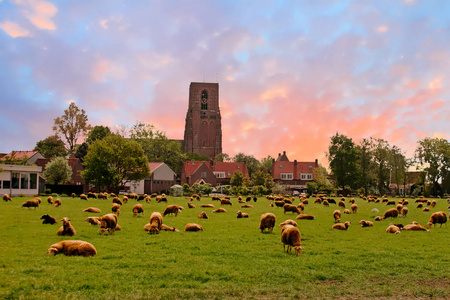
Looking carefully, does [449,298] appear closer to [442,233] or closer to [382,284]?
[382,284]

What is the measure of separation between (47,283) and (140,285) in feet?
7.51

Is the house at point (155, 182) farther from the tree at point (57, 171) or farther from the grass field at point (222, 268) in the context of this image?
the grass field at point (222, 268)

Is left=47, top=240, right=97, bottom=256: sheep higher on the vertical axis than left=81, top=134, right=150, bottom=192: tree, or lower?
lower

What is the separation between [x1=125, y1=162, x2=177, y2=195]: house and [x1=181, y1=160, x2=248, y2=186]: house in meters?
9.78

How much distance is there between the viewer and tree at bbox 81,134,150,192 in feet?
205

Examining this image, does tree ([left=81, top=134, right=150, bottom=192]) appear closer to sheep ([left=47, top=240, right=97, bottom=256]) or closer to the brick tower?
sheep ([left=47, top=240, right=97, bottom=256])

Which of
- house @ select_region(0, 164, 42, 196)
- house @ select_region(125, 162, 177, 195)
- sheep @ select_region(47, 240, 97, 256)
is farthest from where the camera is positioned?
house @ select_region(125, 162, 177, 195)

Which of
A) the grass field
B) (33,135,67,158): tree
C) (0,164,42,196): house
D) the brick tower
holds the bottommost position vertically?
the grass field

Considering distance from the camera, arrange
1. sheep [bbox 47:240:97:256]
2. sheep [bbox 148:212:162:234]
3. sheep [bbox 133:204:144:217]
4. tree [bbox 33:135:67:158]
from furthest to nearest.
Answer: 1. tree [bbox 33:135:67:158]
2. sheep [bbox 133:204:144:217]
3. sheep [bbox 148:212:162:234]
4. sheep [bbox 47:240:97:256]

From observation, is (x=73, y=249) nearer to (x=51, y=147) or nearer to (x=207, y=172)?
(x=207, y=172)

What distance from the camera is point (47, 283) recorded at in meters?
9.12

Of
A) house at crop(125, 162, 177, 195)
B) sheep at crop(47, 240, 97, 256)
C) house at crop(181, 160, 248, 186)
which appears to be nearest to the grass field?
sheep at crop(47, 240, 97, 256)

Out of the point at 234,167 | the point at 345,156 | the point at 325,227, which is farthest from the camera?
the point at 234,167

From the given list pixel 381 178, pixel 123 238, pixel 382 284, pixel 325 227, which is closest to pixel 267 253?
pixel 382 284
